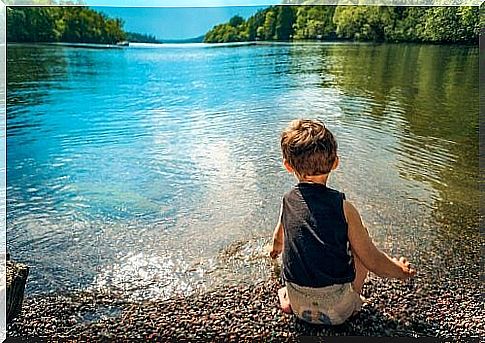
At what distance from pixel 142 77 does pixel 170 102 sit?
Answer: 22 cm

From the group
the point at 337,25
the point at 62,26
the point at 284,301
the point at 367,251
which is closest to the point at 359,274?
the point at 367,251

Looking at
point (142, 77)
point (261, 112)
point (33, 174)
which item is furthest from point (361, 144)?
point (33, 174)

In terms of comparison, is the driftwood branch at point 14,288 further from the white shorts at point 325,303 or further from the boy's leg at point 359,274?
the boy's leg at point 359,274

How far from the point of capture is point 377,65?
3.31m

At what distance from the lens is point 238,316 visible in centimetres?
145

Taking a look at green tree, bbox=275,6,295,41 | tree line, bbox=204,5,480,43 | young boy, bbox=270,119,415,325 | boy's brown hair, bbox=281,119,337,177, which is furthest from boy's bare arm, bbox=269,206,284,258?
green tree, bbox=275,6,295,41

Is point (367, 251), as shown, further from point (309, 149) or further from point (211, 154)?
point (211, 154)

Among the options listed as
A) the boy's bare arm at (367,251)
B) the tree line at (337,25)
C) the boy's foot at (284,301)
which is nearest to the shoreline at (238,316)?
the boy's foot at (284,301)

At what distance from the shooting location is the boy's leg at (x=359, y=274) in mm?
1410

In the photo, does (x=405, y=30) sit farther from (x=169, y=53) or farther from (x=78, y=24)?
(x=78, y=24)

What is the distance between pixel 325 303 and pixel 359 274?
126 mm

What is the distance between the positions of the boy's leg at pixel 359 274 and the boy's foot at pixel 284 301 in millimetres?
161

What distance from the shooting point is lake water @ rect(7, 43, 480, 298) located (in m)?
1.84

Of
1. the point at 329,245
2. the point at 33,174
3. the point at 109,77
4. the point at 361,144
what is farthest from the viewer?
the point at 109,77
